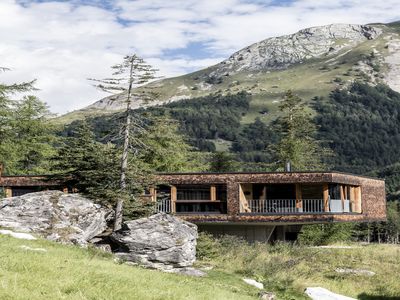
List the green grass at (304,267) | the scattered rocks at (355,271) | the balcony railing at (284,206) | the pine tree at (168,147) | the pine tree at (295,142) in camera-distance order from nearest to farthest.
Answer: the green grass at (304,267) < the scattered rocks at (355,271) < the balcony railing at (284,206) < the pine tree at (168,147) < the pine tree at (295,142)

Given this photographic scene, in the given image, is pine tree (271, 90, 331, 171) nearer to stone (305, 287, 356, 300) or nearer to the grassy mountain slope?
the grassy mountain slope

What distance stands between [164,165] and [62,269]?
152 feet

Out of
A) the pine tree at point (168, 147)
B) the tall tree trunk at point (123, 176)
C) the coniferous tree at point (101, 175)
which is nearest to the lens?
the tall tree trunk at point (123, 176)

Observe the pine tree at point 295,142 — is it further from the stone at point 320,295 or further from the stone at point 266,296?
the stone at point 266,296

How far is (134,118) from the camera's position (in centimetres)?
3366

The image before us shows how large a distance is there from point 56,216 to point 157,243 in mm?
5197

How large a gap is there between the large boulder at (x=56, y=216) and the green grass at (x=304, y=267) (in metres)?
5.80

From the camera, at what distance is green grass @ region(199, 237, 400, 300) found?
24906 mm

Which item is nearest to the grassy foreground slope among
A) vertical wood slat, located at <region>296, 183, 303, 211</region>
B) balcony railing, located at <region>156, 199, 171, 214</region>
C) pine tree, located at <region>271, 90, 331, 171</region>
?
vertical wood slat, located at <region>296, 183, 303, 211</region>

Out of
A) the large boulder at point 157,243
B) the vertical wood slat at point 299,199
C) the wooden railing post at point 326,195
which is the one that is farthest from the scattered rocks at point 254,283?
the wooden railing post at point 326,195

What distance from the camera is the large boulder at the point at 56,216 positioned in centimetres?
2675

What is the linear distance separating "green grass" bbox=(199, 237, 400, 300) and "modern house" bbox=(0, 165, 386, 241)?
3075 millimetres

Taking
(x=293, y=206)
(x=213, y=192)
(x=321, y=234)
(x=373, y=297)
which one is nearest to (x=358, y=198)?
(x=321, y=234)

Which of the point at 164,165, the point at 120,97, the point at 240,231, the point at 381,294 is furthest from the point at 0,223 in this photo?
the point at 164,165
